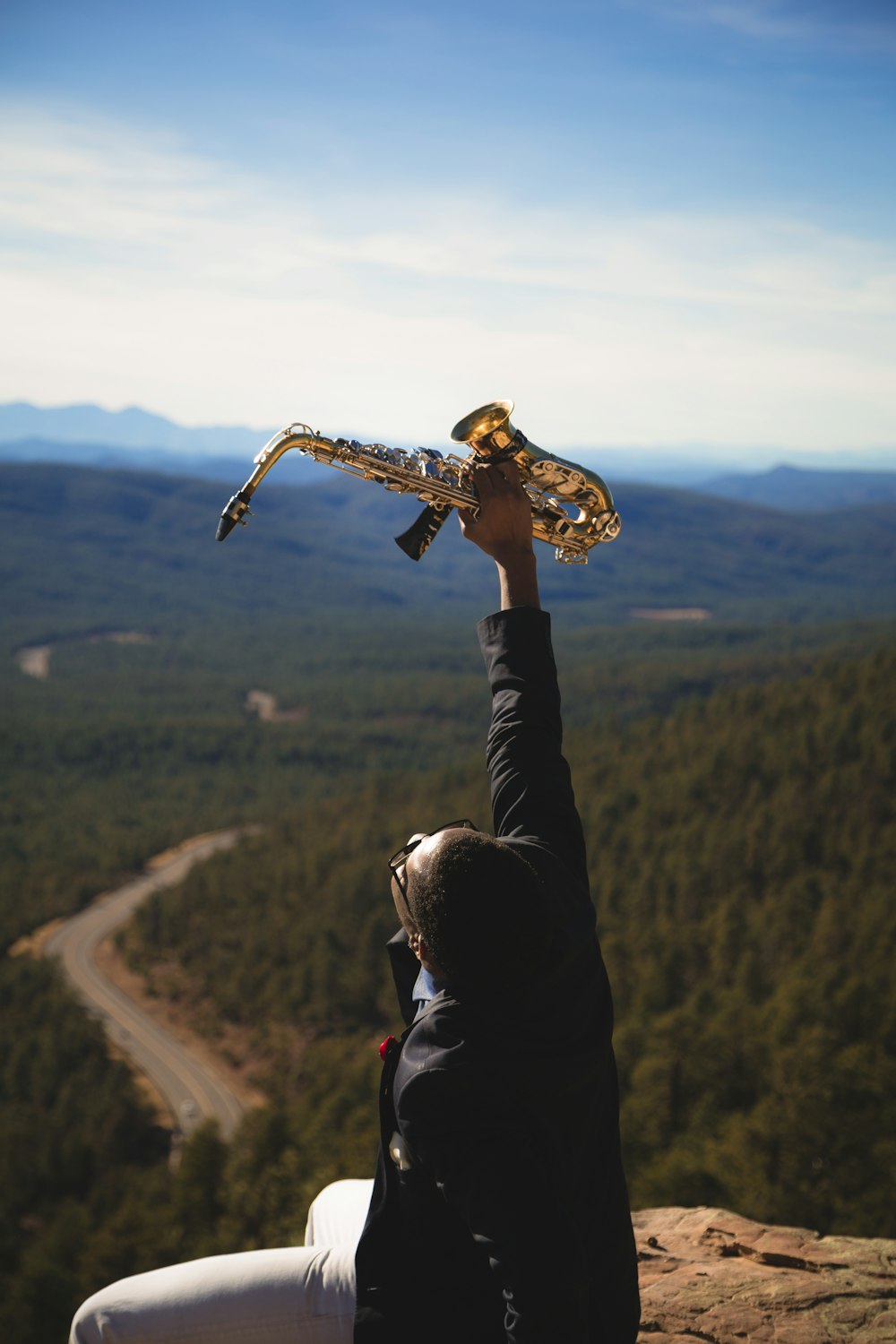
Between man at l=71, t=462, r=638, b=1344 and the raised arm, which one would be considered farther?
the raised arm

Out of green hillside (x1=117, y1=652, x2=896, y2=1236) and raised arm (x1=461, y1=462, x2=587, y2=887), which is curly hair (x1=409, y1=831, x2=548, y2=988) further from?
green hillside (x1=117, y1=652, x2=896, y2=1236)

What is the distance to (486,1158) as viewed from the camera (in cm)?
249

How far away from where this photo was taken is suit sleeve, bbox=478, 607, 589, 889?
3086mm

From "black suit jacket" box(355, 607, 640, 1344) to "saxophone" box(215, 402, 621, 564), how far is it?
0.92 m

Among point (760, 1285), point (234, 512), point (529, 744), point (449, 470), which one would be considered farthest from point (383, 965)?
point (529, 744)

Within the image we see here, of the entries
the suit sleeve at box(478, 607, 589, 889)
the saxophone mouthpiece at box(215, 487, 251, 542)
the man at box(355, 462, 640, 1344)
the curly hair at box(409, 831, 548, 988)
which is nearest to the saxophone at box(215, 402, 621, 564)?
the saxophone mouthpiece at box(215, 487, 251, 542)

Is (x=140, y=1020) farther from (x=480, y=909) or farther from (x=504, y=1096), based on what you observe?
(x=480, y=909)

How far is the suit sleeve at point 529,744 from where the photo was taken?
10.1ft

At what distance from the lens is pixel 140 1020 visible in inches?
2031

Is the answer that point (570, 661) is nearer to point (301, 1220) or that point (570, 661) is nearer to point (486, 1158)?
point (301, 1220)

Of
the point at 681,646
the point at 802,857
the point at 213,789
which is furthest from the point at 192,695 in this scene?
the point at 802,857

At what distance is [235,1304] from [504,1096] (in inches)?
46.2

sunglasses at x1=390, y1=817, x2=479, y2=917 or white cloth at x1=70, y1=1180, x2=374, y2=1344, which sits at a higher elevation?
sunglasses at x1=390, y1=817, x2=479, y2=917

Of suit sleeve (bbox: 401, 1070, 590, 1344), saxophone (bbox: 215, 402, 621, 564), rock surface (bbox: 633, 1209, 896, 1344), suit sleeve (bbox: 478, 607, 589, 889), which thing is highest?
saxophone (bbox: 215, 402, 621, 564)
